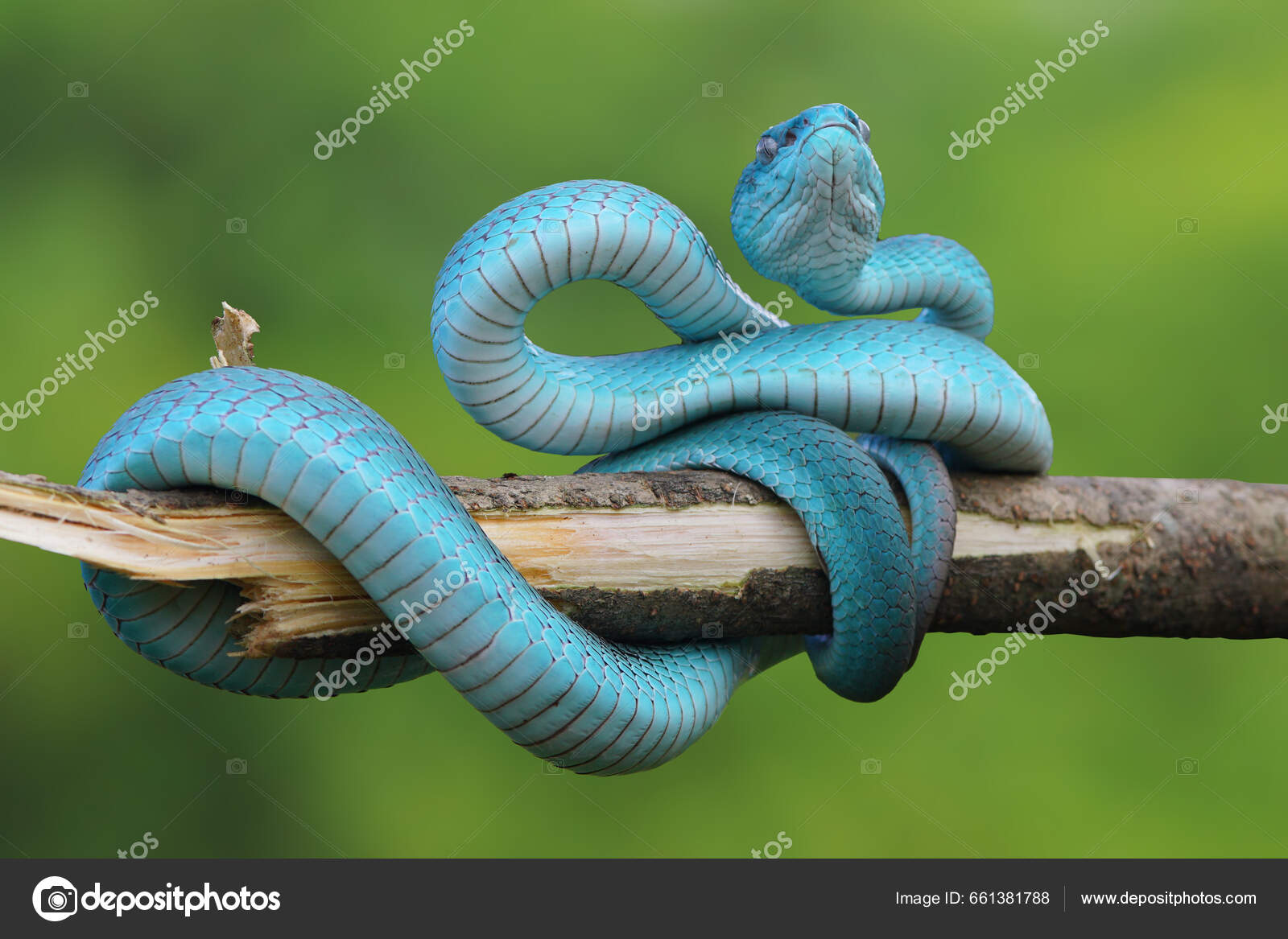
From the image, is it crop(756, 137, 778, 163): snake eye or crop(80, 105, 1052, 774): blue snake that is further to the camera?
crop(756, 137, 778, 163): snake eye

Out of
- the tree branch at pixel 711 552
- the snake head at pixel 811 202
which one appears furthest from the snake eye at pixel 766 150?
the tree branch at pixel 711 552

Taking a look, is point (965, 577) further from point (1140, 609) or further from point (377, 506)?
point (377, 506)

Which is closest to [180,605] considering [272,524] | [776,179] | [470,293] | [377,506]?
[272,524]

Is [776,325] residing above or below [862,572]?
above

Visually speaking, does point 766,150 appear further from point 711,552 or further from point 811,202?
point 711,552

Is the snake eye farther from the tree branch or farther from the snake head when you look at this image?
the tree branch

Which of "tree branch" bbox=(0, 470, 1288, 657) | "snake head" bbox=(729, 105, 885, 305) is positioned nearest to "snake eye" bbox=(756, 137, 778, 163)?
"snake head" bbox=(729, 105, 885, 305)

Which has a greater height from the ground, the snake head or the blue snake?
the snake head

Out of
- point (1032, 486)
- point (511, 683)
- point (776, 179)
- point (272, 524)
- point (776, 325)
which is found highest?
point (776, 179)
